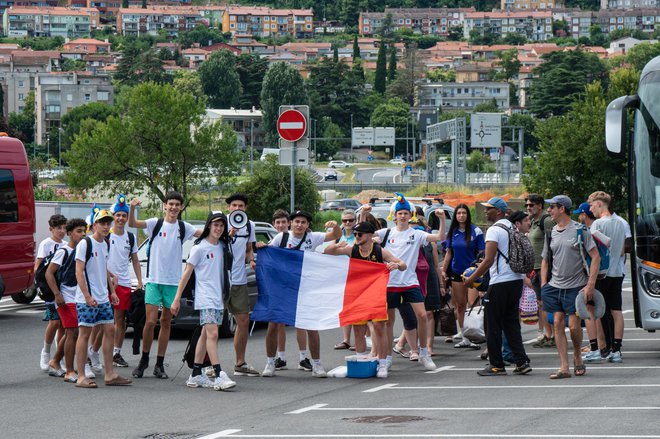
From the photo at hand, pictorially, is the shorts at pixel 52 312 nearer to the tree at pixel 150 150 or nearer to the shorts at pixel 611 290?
the shorts at pixel 611 290

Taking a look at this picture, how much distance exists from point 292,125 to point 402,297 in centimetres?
598

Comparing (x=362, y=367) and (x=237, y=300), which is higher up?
(x=237, y=300)

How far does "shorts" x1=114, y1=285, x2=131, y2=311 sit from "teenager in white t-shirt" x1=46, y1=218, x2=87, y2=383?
1083mm

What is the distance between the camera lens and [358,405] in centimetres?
1262

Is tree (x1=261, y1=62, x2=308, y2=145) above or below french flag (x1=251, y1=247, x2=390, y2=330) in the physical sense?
above

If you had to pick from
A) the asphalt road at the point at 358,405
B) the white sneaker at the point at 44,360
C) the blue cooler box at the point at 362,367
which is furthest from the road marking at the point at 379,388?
the white sneaker at the point at 44,360

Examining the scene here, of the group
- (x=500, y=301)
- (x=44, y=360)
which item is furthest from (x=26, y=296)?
(x=500, y=301)

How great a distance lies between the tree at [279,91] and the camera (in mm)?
192625

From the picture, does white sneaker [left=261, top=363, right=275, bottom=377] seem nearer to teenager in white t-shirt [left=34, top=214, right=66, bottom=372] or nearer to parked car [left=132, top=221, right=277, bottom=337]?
teenager in white t-shirt [left=34, top=214, right=66, bottom=372]

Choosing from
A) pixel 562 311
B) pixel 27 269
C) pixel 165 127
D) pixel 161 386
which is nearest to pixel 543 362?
pixel 562 311

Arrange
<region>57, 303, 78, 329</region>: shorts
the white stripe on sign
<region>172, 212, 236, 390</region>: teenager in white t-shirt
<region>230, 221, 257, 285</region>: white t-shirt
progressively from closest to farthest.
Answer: <region>172, 212, 236, 390</region>: teenager in white t-shirt, <region>57, 303, 78, 329</region>: shorts, <region>230, 221, 257, 285</region>: white t-shirt, the white stripe on sign

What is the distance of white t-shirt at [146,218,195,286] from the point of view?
14.6m

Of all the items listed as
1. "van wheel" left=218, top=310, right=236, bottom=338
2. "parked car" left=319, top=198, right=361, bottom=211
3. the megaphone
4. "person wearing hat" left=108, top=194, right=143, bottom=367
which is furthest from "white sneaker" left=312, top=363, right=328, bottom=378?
"parked car" left=319, top=198, right=361, bottom=211

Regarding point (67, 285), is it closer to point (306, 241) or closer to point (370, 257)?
point (306, 241)
